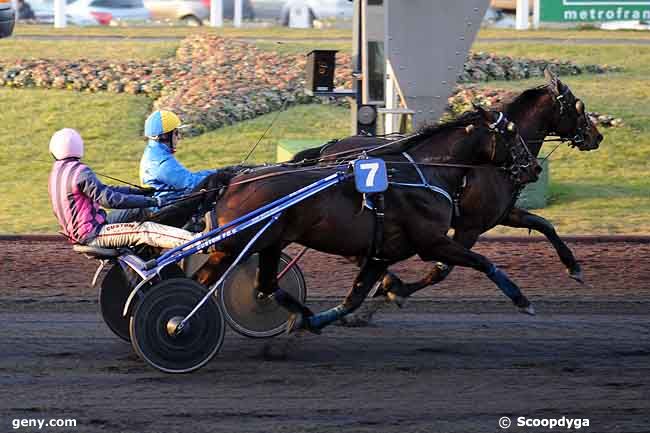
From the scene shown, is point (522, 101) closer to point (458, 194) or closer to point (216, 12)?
point (458, 194)

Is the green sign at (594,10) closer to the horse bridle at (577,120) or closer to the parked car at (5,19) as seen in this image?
the parked car at (5,19)

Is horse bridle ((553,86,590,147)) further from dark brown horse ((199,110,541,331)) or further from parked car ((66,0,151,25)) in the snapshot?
parked car ((66,0,151,25))

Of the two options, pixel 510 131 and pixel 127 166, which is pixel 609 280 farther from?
pixel 127 166

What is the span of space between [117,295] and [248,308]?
92cm

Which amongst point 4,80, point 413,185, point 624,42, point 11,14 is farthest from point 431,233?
point 624,42

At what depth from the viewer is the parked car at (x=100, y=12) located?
1136 inches

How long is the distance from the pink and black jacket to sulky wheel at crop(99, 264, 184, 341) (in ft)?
1.85

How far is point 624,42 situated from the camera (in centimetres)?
2167

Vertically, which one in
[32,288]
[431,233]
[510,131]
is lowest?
[32,288]

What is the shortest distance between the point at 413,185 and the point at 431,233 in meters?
0.33

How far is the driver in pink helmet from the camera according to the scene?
23.1ft
